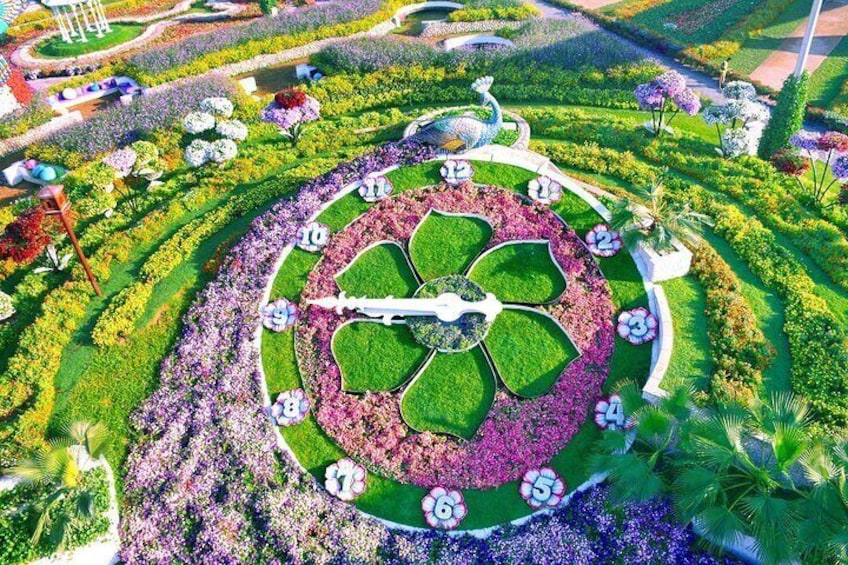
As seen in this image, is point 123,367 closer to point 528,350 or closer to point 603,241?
point 528,350

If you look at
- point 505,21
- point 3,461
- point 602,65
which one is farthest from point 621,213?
point 505,21

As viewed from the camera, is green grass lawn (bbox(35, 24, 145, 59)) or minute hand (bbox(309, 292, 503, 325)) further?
green grass lawn (bbox(35, 24, 145, 59))

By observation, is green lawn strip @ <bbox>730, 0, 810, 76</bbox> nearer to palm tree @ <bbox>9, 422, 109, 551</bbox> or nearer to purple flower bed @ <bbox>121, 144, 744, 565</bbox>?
purple flower bed @ <bbox>121, 144, 744, 565</bbox>

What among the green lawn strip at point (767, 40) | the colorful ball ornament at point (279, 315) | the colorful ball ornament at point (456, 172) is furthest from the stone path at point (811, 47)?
the colorful ball ornament at point (279, 315)

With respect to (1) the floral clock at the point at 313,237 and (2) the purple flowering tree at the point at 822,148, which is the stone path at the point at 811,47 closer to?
(2) the purple flowering tree at the point at 822,148

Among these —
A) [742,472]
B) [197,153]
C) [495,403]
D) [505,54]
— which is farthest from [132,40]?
[742,472]

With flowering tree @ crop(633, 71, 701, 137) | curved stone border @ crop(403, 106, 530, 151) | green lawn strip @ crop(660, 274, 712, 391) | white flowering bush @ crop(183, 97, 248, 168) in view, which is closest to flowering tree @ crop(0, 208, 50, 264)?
white flowering bush @ crop(183, 97, 248, 168)

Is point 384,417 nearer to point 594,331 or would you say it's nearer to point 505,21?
point 594,331
